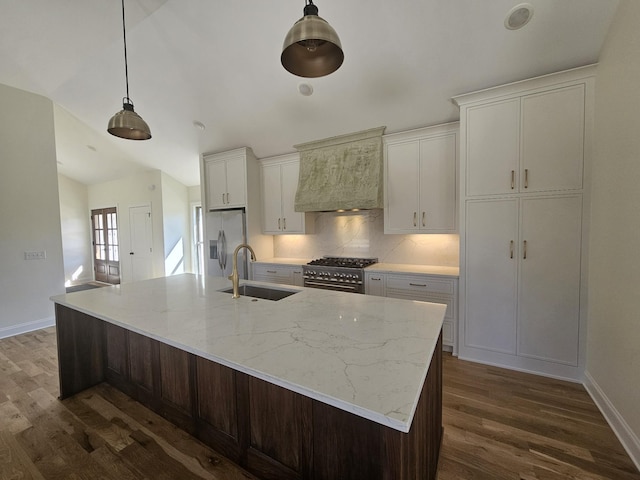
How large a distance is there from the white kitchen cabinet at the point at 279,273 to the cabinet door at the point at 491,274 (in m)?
2.09

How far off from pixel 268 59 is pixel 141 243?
206 inches

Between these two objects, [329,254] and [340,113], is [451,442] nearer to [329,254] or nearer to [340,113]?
[329,254]

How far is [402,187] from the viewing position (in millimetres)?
3312

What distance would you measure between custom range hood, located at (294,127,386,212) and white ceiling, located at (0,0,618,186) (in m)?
0.17

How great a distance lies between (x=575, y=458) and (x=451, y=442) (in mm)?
679

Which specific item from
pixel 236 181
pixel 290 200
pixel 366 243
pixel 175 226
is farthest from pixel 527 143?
pixel 175 226

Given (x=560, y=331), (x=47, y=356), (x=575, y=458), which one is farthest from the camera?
(x=47, y=356)

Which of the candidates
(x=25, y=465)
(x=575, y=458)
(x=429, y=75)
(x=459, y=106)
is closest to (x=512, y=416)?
(x=575, y=458)

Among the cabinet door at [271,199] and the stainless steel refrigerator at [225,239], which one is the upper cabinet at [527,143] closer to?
the cabinet door at [271,199]

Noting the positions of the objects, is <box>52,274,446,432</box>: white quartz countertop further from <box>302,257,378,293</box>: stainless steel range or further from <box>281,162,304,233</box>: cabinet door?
<box>281,162,304,233</box>: cabinet door

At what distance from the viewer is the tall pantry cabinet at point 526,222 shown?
2275 millimetres

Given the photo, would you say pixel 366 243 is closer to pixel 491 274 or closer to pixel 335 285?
pixel 335 285

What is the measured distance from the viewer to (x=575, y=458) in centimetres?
160

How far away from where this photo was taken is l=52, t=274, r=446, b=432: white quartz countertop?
857 mm
